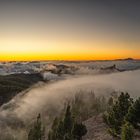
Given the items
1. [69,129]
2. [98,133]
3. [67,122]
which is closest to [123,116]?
[98,133]

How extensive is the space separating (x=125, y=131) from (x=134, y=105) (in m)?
12.9

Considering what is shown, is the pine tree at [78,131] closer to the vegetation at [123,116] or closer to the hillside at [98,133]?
the hillside at [98,133]

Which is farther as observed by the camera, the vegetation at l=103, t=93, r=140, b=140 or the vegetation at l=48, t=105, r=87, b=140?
the vegetation at l=48, t=105, r=87, b=140

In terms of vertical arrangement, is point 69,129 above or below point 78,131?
below

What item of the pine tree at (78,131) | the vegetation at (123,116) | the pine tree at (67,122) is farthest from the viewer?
the pine tree at (67,122)

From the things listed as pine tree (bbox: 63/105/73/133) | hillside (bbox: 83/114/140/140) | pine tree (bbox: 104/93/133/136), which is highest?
pine tree (bbox: 104/93/133/136)

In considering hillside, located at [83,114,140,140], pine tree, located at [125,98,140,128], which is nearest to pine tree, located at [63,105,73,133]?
hillside, located at [83,114,140,140]

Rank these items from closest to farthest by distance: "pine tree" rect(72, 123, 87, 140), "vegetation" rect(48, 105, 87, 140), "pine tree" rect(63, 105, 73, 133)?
"pine tree" rect(72, 123, 87, 140) → "vegetation" rect(48, 105, 87, 140) → "pine tree" rect(63, 105, 73, 133)

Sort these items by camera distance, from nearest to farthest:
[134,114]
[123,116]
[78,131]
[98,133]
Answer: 1. [134,114]
2. [123,116]
3. [78,131]
4. [98,133]

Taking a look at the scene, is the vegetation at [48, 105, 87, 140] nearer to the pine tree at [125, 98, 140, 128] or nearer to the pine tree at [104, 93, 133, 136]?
the pine tree at [104, 93, 133, 136]

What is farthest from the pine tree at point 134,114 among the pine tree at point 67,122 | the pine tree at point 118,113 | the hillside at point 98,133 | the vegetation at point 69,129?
the pine tree at point 67,122

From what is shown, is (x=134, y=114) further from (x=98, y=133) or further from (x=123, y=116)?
(x=98, y=133)

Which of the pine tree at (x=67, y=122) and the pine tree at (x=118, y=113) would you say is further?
the pine tree at (x=67, y=122)

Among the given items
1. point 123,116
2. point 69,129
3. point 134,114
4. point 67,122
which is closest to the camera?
point 134,114
